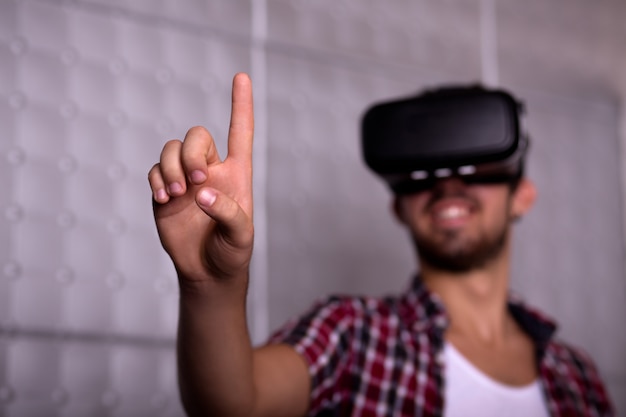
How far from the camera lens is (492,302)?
2004 mm

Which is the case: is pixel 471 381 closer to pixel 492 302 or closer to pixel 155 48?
pixel 492 302

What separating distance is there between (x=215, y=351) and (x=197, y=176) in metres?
0.33

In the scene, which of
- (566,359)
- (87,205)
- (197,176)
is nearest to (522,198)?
(566,359)

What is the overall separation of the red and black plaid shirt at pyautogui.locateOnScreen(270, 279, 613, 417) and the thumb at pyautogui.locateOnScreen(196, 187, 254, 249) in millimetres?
555

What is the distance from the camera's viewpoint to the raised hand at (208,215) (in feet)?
3.15

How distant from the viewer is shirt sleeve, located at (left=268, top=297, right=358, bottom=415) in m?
1.52

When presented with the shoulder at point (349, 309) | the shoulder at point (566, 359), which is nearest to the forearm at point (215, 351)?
the shoulder at point (349, 309)

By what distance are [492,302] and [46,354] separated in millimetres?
1102

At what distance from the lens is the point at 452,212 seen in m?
1.89

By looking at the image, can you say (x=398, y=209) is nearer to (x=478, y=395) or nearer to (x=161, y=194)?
(x=478, y=395)

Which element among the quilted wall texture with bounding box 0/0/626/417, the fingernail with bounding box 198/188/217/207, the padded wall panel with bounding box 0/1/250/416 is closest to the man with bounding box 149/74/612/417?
the fingernail with bounding box 198/188/217/207

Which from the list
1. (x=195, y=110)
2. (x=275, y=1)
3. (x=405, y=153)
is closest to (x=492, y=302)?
(x=405, y=153)

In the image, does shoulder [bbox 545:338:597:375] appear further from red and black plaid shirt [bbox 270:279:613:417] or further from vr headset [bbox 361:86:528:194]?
vr headset [bbox 361:86:528:194]

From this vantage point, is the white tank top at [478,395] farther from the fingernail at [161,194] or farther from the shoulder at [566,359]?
the fingernail at [161,194]
